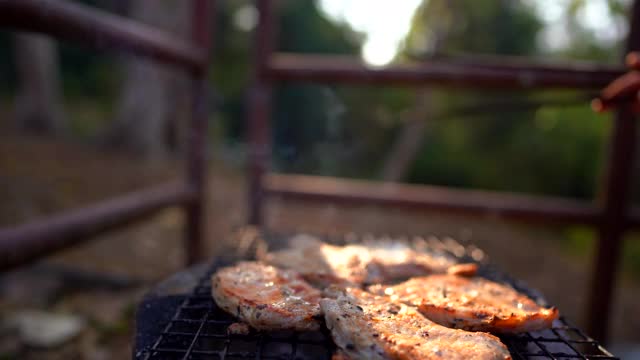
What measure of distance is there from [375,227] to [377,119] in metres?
3.29

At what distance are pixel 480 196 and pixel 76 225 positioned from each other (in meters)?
1.78

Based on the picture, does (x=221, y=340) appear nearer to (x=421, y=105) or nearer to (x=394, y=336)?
(x=394, y=336)

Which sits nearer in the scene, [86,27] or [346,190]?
[86,27]

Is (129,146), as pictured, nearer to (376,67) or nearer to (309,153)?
(309,153)

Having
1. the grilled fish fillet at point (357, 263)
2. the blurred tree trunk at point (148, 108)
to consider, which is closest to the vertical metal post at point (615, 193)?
the grilled fish fillet at point (357, 263)

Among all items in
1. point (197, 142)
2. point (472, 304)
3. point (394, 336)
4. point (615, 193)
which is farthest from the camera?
point (197, 142)

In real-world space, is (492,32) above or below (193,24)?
above

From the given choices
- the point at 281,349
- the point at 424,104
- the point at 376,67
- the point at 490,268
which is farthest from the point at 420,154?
the point at 281,349

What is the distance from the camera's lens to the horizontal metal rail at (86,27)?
1245mm

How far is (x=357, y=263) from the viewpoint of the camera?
1421 millimetres

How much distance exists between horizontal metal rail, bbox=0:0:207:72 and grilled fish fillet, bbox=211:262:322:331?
84 cm

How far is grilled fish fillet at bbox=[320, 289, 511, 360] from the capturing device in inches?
35.2

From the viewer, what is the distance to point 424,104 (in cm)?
714

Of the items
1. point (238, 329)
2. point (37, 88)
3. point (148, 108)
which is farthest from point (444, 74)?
point (37, 88)
